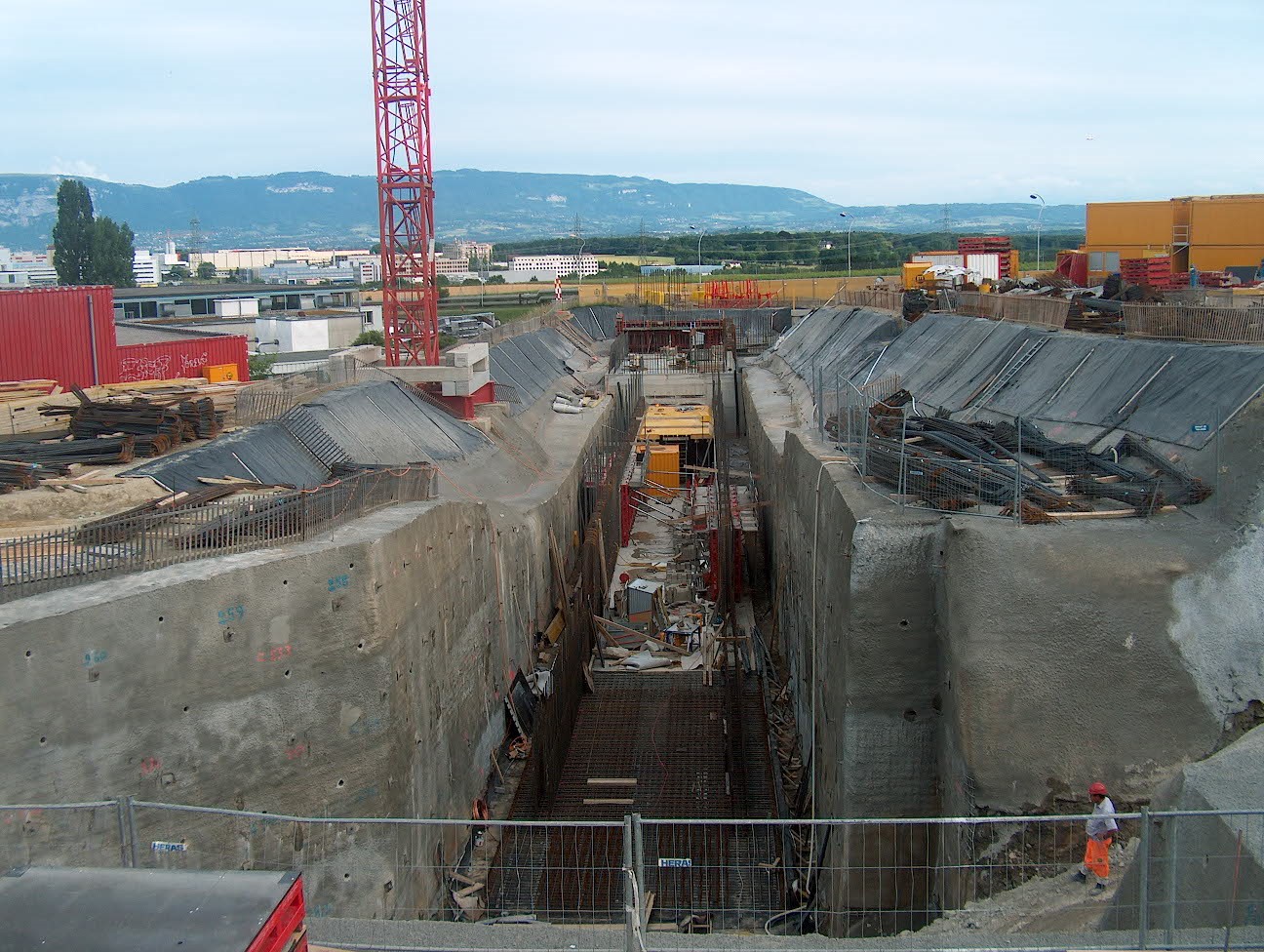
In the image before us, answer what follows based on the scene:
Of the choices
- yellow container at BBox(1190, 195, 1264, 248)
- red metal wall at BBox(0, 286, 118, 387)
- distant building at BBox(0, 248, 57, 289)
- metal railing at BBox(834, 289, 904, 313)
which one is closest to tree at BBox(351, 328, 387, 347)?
distant building at BBox(0, 248, 57, 289)

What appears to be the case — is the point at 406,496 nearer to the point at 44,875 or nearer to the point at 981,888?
the point at 981,888

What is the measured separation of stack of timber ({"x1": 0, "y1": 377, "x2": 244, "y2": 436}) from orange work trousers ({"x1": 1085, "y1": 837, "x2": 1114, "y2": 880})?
690 inches

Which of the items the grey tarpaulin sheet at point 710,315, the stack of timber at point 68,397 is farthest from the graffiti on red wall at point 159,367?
the grey tarpaulin sheet at point 710,315

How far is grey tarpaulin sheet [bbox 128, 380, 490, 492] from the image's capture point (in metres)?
18.2

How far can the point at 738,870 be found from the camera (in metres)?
14.7

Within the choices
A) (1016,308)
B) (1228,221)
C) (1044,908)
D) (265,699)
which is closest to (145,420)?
(265,699)

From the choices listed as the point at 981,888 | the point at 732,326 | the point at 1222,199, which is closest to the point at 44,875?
the point at 981,888

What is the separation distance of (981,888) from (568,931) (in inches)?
196

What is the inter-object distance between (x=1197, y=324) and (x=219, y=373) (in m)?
24.7

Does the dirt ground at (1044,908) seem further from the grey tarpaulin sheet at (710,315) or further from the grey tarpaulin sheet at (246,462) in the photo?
the grey tarpaulin sheet at (710,315)

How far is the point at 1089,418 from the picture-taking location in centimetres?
1856

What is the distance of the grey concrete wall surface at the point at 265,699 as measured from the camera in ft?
33.8

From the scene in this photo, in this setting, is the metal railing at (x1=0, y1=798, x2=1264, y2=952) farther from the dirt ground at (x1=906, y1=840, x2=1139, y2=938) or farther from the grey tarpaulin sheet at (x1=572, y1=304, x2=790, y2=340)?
the grey tarpaulin sheet at (x1=572, y1=304, x2=790, y2=340)

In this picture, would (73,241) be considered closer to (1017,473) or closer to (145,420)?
(145,420)
